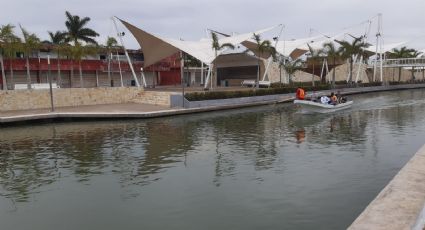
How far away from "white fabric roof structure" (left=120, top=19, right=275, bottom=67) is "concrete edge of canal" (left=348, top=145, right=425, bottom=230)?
36.1 metres

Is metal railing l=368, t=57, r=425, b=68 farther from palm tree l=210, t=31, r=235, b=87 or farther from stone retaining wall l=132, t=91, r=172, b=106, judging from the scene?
stone retaining wall l=132, t=91, r=172, b=106

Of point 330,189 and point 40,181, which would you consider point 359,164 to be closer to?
point 330,189

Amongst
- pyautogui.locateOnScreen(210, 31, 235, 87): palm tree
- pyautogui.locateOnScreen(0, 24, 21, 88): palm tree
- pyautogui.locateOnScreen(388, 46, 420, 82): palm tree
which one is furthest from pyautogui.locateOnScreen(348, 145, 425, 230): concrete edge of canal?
pyautogui.locateOnScreen(388, 46, 420, 82): palm tree

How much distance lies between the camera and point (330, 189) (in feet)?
40.8

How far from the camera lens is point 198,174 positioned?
48.7 ft

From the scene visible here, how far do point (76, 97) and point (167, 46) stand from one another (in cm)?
1316

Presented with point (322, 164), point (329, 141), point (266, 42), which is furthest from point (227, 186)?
point (266, 42)

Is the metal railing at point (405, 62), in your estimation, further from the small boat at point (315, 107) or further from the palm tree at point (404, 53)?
the small boat at point (315, 107)

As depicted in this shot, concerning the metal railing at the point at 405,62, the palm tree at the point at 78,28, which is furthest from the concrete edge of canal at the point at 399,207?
the metal railing at the point at 405,62

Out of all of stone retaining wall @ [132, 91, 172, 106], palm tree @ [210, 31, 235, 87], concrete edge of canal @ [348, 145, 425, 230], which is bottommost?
concrete edge of canal @ [348, 145, 425, 230]

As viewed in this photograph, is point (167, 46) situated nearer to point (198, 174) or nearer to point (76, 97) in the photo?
point (76, 97)

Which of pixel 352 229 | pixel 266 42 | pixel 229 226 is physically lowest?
pixel 229 226

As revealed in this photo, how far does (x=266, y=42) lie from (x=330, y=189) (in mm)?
42150

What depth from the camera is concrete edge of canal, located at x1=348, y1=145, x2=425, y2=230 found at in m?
7.01
